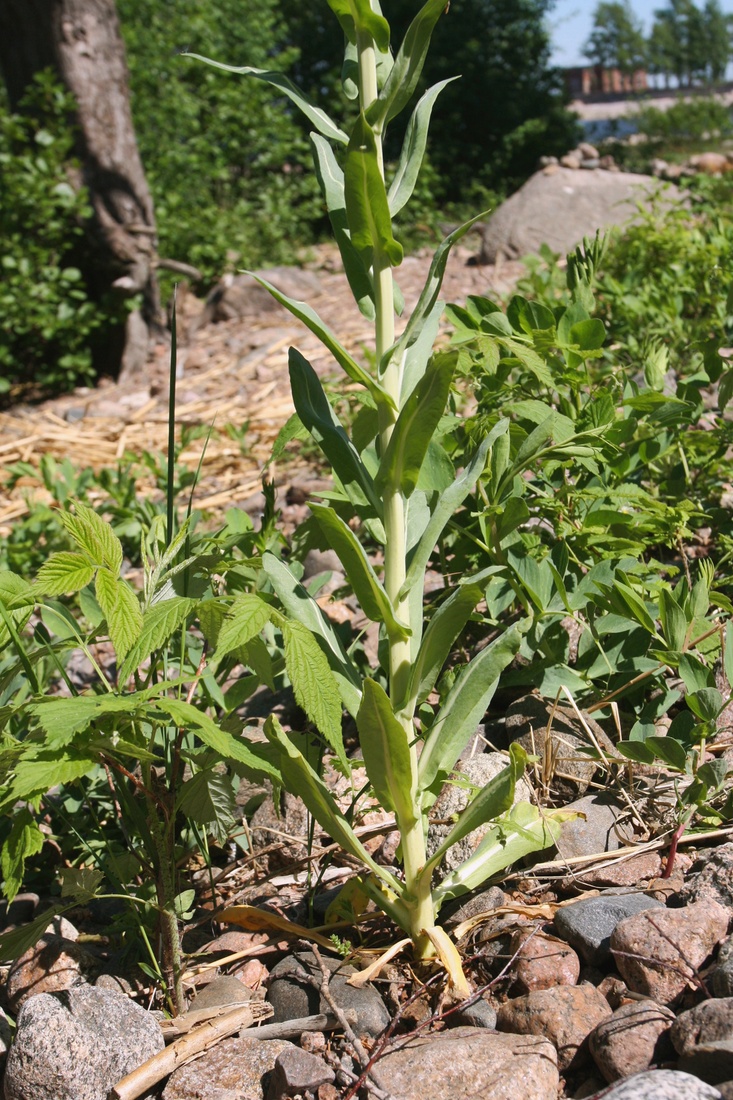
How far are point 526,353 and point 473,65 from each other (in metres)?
11.8

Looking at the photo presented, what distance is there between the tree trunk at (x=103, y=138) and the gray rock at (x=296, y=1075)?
208 inches

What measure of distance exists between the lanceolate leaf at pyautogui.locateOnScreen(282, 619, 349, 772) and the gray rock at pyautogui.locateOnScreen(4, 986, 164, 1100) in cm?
53

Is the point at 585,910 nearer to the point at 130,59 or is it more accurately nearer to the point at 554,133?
the point at 130,59

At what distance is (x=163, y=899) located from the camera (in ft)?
5.10

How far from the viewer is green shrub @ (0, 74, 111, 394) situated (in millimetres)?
5906

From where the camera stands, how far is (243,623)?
52.3 inches

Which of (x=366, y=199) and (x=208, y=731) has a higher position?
(x=366, y=199)

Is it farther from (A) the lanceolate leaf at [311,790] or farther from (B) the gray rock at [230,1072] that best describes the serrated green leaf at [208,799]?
(B) the gray rock at [230,1072]

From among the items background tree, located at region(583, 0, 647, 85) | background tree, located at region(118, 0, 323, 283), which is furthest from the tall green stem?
background tree, located at region(583, 0, 647, 85)

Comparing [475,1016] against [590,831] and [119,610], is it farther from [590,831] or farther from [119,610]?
[119,610]

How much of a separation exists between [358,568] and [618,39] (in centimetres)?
5114

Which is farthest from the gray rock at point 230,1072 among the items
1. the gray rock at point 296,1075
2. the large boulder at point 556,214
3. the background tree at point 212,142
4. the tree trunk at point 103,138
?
the background tree at point 212,142

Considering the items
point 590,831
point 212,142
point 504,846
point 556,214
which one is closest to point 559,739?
point 590,831

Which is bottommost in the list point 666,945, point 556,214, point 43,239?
point 666,945
